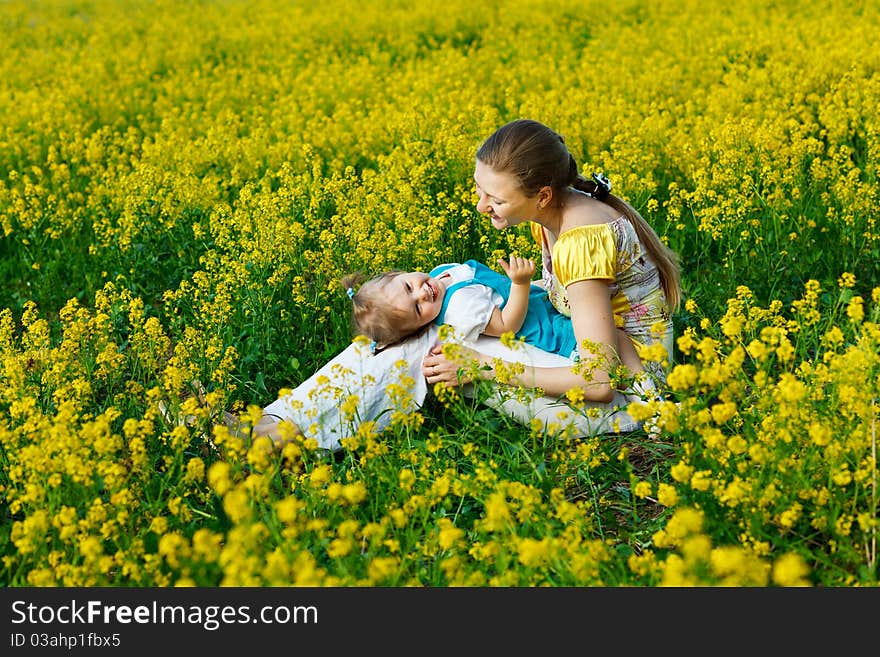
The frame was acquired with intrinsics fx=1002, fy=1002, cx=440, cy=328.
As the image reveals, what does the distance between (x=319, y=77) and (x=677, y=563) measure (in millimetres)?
9296

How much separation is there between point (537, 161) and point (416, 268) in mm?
1511

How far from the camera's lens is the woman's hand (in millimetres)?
4156

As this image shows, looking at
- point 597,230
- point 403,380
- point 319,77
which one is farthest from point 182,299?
point 319,77

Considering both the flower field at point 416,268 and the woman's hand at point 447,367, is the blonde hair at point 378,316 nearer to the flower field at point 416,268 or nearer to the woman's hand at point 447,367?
the woman's hand at point 447,367

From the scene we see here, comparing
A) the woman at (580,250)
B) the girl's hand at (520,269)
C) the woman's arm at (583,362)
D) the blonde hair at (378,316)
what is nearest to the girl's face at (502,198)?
the woman at (580,250)

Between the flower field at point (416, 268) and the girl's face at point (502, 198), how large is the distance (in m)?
0.85

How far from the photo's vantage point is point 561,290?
4758 mm

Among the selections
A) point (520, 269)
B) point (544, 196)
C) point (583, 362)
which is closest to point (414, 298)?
point (520, 269)

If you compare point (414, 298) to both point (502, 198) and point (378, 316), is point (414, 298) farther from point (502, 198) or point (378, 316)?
point (502, 198)

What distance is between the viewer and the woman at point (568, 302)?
14.0ft

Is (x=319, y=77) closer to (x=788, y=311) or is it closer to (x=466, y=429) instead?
(x=788, y=311)

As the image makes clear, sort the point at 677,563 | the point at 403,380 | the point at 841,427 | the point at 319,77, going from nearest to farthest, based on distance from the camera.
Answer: the point at 677,563 → the point at 841,427 → the point at 403,380 → the point at 319,77

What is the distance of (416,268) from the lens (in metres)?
5.69

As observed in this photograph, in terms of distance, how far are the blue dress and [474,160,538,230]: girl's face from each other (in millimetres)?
432
